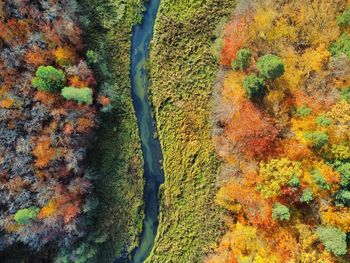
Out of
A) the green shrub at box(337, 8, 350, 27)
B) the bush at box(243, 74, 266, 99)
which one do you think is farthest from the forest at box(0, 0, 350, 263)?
the green shrub at box(337, 8, 350, 27)

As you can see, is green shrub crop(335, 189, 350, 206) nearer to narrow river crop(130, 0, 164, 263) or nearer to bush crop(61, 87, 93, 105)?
narrow river crop(130, 0, 164, 263)

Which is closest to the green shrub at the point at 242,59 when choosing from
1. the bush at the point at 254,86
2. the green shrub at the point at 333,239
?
the bush at the point at 254,86

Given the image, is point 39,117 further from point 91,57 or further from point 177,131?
point 177,131

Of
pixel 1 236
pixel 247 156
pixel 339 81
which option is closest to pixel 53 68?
pixel 1 236

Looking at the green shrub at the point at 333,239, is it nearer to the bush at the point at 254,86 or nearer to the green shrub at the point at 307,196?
the green shrub at the point at 307,196

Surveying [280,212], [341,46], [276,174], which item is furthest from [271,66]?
[280,212]

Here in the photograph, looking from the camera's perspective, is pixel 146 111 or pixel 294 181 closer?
pixel 294 181

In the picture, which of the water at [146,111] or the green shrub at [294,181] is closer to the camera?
the green shrub at [294,181]
